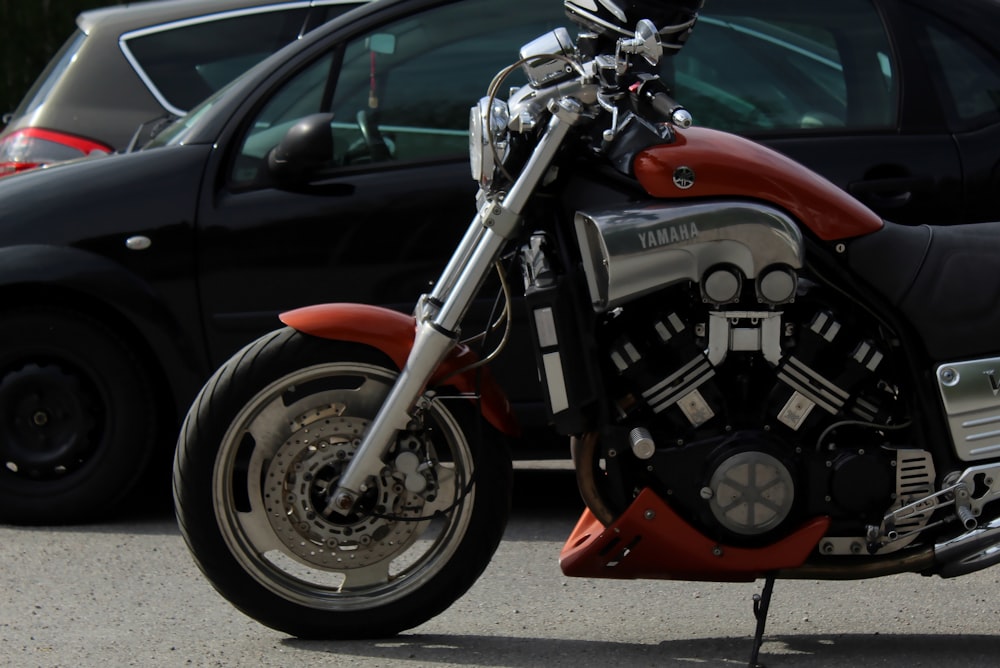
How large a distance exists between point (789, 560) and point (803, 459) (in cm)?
23

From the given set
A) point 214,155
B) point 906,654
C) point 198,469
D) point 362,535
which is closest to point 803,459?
point 906,654

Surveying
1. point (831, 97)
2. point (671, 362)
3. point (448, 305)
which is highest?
point (448, 305)

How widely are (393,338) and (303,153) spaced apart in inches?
60.2

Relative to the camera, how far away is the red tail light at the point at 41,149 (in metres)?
7.21

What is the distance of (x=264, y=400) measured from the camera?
3.84 m

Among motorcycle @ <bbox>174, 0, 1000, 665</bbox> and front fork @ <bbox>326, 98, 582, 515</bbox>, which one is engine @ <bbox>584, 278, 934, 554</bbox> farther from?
front fork @ <bbox>326, 98, 582, 515</bbox>

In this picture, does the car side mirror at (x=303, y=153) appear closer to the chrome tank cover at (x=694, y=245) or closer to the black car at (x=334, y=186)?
the black car at (x=334, y=186)

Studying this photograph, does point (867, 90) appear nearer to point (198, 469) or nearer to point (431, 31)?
point (431, 31)

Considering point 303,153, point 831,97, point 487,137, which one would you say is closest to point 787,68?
point 831,97

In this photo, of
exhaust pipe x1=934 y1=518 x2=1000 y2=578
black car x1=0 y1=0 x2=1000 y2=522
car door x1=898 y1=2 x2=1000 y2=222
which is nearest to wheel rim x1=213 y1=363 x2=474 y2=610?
exhaust pipe x1=934 y1=518 x2=1000 y2=578

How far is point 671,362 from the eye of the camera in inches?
145

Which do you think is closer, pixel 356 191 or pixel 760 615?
pixel 760 615

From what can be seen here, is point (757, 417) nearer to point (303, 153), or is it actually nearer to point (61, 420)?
point (303, 153)

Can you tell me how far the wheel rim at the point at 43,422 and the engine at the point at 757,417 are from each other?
2.33 meters
